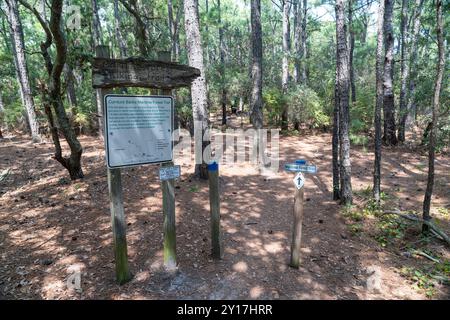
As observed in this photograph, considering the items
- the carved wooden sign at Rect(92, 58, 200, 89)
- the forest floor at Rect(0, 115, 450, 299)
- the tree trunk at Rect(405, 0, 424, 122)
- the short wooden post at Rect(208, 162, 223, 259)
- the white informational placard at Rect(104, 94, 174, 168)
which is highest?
the tree trunk at Rect(405, 0, 424, 122)

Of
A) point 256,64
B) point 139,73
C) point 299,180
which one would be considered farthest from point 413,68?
point 139,73

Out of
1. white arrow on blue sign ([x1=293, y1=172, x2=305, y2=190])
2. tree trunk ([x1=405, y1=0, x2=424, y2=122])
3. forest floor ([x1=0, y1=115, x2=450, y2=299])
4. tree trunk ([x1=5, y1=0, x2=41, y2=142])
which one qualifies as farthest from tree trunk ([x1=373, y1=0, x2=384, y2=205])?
tree trunk ([x1=5, y1=0, x2=41, y2=142])

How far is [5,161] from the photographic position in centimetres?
1041

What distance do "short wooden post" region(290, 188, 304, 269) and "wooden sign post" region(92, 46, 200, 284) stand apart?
1706 mm

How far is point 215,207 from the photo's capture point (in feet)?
14.0

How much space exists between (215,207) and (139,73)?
2054 mm

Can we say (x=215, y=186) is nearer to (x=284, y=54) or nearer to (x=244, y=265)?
(x=244, y=265)

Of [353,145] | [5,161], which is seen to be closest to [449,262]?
[353,145]

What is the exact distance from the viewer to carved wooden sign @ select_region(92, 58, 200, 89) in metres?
3.21

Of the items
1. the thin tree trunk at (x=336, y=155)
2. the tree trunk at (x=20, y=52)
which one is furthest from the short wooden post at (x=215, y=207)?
the tree trunk at (x=20, y=52)

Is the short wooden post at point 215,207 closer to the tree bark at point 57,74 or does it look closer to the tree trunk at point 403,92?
the tree bark at point 57,74

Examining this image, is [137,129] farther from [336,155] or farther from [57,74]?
[336,155]

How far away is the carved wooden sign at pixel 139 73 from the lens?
127 inches

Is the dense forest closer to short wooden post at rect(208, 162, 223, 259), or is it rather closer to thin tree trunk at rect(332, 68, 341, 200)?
thin tree trunk at rect(332, 68, 341, 200)
